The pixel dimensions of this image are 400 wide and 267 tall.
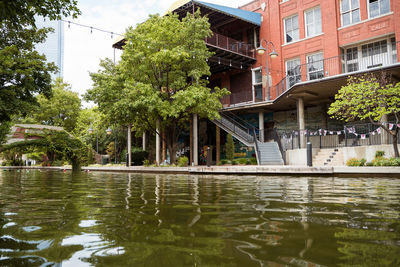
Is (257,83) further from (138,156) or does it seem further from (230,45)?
(138,156)

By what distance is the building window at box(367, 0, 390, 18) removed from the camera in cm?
1839

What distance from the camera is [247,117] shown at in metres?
24.7

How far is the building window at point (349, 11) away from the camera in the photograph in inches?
769

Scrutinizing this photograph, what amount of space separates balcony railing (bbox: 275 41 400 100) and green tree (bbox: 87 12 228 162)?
547 centimetres

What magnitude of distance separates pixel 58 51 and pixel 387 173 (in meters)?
76.9

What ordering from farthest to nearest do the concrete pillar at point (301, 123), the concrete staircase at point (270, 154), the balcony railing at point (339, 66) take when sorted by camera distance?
the concrete staircase at point (270, 154) → the balcony railing at point (339, 66) → the concrete pillar at point (301, 123)

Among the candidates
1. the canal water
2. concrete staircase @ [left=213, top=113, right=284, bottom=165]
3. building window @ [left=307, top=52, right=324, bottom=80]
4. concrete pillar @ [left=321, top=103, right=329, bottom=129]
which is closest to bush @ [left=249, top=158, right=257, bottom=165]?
concrete staircase @ [left=213, top=113, right=284, bottom=165]

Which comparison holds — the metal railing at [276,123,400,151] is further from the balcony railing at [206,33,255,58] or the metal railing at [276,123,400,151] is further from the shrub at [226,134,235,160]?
the balcony railing at [206,33,255,58]

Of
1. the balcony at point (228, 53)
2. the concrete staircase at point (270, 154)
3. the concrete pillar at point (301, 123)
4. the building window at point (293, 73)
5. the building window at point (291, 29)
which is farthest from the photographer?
the building window at point (291, 29)

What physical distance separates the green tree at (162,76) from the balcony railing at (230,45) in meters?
2.68

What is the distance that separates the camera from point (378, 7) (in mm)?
18688

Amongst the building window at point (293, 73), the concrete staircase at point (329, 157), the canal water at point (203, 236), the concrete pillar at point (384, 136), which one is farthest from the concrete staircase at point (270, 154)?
the canal water at point (203, 236)

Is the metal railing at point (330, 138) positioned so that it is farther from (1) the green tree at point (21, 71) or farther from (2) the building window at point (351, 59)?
(1) the green tree at point (21, 71)

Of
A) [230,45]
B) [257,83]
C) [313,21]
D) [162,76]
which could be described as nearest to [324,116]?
[257,83]
